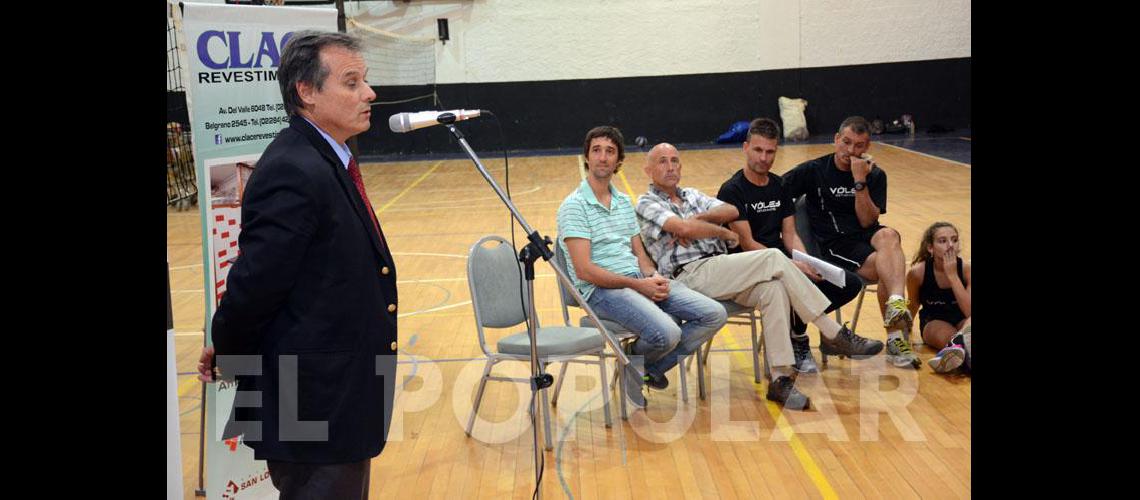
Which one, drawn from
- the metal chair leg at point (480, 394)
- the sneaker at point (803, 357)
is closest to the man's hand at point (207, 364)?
the metal chair leg at point (480, 394)

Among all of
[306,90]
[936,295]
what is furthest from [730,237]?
[306,90]

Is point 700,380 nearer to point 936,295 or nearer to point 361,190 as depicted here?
point 936,295

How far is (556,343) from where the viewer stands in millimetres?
4418

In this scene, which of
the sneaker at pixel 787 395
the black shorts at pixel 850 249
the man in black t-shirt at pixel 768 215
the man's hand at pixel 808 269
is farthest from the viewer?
the black shorts at pixel 850 249

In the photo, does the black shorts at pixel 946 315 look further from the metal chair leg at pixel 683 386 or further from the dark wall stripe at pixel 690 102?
the dark wall stripe at pixel 690 102

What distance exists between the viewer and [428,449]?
452 centimetres

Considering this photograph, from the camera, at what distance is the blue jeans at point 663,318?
15.2ft

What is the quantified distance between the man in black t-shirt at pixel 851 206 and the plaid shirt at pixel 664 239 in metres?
0.71

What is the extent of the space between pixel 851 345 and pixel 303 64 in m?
3.97

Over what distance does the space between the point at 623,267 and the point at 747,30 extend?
595 inches

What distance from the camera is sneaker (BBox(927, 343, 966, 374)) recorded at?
203 inches

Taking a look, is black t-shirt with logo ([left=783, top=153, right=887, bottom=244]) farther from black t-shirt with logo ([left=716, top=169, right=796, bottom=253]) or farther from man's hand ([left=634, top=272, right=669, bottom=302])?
man's hand ([left=634, top=272, right=669, bottom=302])

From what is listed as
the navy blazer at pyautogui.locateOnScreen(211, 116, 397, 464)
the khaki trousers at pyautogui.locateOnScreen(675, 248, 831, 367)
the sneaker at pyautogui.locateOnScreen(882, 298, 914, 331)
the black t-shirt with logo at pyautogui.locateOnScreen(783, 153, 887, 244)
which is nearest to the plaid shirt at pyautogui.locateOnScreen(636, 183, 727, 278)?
the khaki trousers at pyautogui.locateOnScreen(675, 248, 831, 367)

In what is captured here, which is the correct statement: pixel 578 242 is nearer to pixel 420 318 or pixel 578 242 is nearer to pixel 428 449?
pixel 428 449
